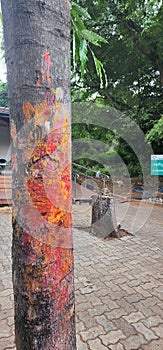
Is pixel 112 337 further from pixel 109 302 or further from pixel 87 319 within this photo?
pixel 109 302

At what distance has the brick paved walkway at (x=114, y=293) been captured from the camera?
1.89 meters

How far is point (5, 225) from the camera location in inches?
199

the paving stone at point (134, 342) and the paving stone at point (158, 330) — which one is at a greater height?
the paving stone at point (134, 342)

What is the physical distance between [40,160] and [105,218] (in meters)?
3.64

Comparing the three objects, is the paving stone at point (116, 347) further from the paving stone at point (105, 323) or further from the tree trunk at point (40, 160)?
the tree trunk at point (40, 160)

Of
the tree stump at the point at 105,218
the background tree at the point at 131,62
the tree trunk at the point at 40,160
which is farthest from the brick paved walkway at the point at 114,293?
the background tree at the point at 131,62

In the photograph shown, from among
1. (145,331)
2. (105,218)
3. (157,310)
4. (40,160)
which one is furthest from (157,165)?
(40,160)

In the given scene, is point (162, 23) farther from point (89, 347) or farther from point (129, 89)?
point (89, 347)

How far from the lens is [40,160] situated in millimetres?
Answer: 724

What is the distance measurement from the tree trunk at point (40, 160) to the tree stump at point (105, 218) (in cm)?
348

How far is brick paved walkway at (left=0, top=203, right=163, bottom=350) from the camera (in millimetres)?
1892

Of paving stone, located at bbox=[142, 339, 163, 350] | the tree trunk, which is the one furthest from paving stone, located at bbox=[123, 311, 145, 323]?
the tree trunk

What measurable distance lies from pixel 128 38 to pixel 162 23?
170cm

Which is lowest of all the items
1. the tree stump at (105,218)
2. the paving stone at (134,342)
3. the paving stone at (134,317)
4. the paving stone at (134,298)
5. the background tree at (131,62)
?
the paving stone at (134,298)
